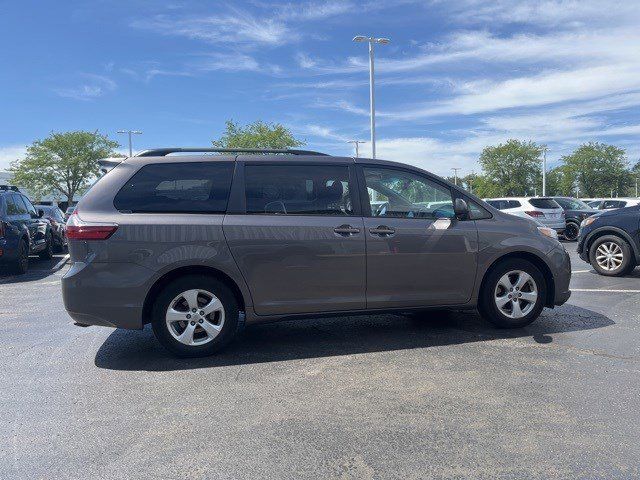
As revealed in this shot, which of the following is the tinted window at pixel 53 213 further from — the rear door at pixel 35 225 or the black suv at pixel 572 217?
the black suv at pixel 572 217

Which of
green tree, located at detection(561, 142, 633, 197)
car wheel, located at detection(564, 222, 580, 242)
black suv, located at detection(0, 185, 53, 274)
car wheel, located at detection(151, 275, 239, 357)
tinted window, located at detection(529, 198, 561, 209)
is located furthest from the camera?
green tree, located at detection(561, 142, 633, 197)

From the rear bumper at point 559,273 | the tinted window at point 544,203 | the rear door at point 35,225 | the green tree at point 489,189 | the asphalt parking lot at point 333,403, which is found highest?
the green tree at point 489,189

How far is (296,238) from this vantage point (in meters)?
4.49

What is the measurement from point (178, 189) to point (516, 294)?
345 cm

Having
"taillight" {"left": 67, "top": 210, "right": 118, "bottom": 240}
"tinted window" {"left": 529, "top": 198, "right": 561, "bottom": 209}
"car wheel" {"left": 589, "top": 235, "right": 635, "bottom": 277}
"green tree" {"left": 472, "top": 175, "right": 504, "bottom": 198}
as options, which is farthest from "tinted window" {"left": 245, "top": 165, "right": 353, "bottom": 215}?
"green tree" {"left": 472, "top": 175, "right": 504, "bottom": 198}

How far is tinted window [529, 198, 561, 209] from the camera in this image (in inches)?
655

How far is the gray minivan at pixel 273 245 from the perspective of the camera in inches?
168

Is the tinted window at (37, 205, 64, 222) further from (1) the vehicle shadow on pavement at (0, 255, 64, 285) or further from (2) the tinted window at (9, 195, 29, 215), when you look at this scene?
(2) the tinted window at (9, 195, 29, 215)

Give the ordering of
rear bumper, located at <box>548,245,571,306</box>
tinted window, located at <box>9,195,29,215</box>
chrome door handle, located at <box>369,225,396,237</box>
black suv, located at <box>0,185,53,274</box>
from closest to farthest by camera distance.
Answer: chrome door handle, located at <box>369,225,396,237</box> < rear bumper, located at <box>548,245,571,306</box> < black suv, located at <box>0,185,53,274</box> < tinted window, located at <box>9,195,29,215</box>

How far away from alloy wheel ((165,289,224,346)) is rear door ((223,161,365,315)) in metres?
0.36

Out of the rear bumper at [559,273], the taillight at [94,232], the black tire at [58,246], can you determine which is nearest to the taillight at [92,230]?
the taillight at [94,232]

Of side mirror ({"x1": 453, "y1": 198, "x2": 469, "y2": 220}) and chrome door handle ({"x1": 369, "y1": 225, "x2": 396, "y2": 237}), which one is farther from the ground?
side mirror ({"x1": 453, "y1": 198, "x2": 469, "y2": 220})

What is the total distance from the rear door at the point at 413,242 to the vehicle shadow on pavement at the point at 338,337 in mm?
395

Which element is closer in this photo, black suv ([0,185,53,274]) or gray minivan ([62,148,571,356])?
gray minivan ([62,148,571,356])
